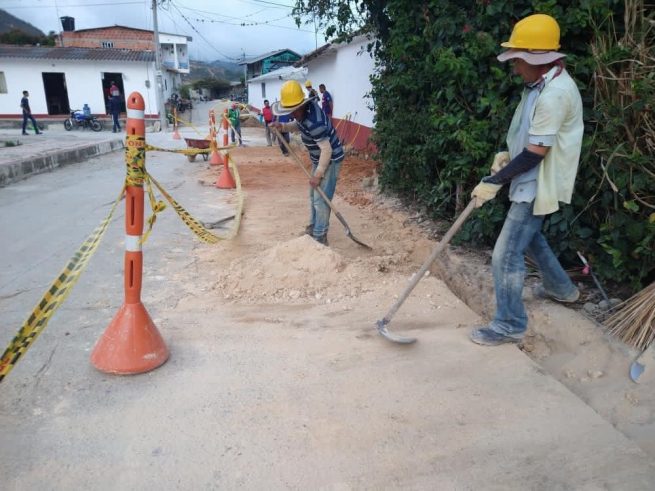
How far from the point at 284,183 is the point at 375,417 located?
739 centimetres

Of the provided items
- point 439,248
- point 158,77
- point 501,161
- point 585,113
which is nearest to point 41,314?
point 439,248

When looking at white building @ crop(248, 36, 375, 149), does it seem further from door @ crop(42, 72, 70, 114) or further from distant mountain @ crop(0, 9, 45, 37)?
distant mountain @ crop(0, 9, 45, 37)

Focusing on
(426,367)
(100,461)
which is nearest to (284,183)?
(426,367)

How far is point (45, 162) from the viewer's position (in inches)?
393

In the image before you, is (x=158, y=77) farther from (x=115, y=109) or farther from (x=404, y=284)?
(x=404, y=284)

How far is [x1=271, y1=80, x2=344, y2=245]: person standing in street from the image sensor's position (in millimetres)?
4164

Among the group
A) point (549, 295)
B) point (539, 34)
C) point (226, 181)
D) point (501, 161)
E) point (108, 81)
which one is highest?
point (108, 81)

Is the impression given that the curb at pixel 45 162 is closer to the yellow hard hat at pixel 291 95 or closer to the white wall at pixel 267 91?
the yellow hard hat at pixel 291 95

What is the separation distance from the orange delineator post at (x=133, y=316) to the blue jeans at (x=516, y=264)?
6.60 feet

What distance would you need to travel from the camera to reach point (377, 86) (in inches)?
245

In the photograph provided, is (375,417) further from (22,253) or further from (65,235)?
(65,235)

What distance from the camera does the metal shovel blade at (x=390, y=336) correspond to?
9.15 feet

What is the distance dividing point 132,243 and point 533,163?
2.21 m

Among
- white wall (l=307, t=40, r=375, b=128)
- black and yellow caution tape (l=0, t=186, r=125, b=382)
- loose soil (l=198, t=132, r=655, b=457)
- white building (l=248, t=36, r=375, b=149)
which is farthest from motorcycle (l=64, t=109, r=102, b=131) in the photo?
black and yellow caution tape (l=0, t=186, r=125, b=382)
